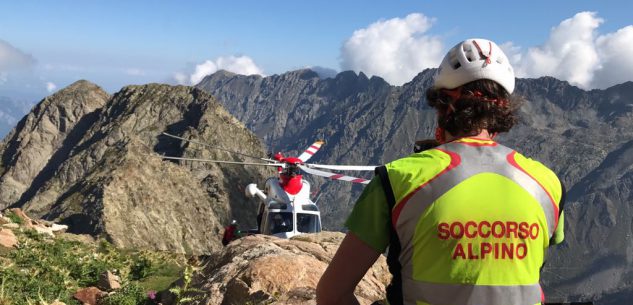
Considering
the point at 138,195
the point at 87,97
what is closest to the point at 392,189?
the point at 138,195

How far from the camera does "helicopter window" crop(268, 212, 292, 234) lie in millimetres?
21312

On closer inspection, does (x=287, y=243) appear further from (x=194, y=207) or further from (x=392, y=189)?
(x=194, y=207)

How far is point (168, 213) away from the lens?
363ft

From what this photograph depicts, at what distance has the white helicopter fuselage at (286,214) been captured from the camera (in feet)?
70.0

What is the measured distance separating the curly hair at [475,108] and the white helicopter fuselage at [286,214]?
1816 cm

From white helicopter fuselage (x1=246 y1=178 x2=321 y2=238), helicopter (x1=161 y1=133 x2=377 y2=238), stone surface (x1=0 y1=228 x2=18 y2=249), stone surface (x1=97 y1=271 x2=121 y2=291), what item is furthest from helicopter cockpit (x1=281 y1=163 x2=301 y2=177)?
stone surface (x1=97 y1=271 x2=121 y2=291)

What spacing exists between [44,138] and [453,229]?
165 meters

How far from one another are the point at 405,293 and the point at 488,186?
0.70 meters

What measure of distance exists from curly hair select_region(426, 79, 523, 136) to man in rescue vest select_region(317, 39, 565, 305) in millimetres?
108

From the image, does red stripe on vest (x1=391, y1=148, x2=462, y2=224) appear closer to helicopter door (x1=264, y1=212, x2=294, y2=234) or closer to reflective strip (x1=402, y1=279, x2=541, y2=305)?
reflective strip (x1=402, y1=279, x2=541, y2=305)

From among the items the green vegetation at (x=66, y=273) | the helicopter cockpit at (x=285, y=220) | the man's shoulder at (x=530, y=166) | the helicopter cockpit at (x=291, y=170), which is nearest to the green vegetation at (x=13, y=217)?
the green vegetation at (x=66, y=273)

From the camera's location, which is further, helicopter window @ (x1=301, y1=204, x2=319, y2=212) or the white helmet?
helicopter window @ (x1=301, y1=204, x2=319, y2=212)

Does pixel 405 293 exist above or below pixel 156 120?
below

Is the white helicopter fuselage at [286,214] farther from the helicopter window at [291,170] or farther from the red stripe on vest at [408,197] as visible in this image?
the red stripe on vest at [408,197]
